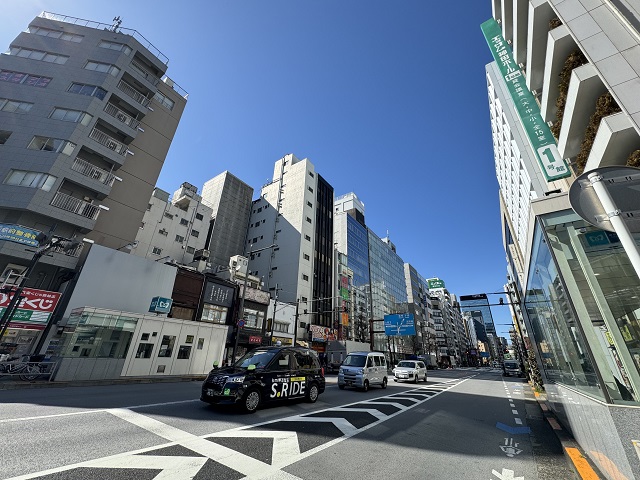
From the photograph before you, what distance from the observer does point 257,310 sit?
35031mm

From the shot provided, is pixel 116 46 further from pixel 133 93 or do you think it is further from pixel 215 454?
pixel 215 454

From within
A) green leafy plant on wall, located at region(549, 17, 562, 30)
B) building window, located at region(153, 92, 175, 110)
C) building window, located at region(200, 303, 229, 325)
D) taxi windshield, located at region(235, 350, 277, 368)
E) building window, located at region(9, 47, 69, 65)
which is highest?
building window, located at region(153, 92, 175, 110)

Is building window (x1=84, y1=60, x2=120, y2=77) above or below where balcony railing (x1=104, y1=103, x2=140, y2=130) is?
above

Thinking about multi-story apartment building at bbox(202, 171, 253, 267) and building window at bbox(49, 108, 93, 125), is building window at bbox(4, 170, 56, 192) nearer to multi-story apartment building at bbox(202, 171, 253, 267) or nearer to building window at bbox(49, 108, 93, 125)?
building window at bbox(49, 108, 93, 125)

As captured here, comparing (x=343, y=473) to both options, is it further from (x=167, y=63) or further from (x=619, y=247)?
(x=167, y=63)

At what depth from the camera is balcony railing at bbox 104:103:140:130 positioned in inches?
1062

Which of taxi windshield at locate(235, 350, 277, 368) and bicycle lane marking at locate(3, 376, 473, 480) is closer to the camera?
bicycle lane marking at locate(3, 376, 473, 480)

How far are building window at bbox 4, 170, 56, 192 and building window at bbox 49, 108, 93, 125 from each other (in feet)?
19.6

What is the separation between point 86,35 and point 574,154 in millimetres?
44045

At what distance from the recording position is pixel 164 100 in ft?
110

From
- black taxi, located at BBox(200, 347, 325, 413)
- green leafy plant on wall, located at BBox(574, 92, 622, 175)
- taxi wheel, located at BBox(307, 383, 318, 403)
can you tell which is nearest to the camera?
black taxi, located at BBox(200, 347, 325, 413)

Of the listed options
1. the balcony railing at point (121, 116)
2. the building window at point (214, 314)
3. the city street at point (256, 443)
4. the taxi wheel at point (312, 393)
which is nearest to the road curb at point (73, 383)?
the city street at point (256, 443)

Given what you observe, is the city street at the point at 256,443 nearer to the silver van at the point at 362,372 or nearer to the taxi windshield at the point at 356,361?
the silver van at the point at 362,372

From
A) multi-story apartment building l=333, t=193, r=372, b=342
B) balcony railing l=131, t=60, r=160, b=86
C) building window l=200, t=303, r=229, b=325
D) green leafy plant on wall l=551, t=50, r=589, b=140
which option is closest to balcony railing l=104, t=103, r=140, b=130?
balcony railing l=131, t=60, r=160, b=86
